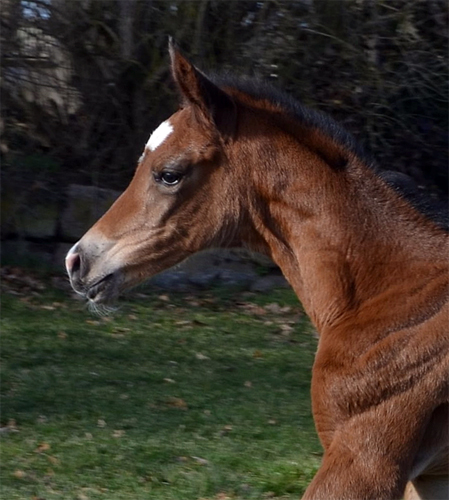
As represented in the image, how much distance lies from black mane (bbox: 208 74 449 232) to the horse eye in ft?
1.41

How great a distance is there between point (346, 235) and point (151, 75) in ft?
21.3

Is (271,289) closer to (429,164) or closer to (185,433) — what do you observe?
(429,164)

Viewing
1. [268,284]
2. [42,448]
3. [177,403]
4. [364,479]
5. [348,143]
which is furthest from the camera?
[268,284]

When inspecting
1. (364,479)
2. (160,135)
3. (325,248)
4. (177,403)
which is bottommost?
(177,403)

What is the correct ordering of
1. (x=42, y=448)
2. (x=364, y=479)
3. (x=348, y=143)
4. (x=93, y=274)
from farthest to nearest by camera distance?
(x=42, y=448)
(x=93, y=274)
(x=348, y=143)
(x=364, y=479)

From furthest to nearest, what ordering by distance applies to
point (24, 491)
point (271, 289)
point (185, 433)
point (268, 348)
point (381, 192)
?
point (271, 289)
point (268, 348)
point (185, 433)
point (24, 491)
point (381, 192)

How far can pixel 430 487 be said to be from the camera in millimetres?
3541

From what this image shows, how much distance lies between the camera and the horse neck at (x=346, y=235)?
3.42 metres

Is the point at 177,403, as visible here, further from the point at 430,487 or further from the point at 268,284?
the point at 268,284

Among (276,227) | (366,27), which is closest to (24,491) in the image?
(276,227)

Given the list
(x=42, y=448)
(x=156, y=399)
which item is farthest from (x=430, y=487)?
(x=156, y=399)

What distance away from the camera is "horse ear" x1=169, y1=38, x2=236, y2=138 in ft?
11.5

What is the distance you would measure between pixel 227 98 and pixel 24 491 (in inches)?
90.5

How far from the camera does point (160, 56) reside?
962 centimetres
